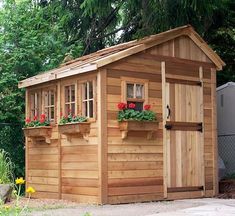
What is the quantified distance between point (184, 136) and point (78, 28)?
6108 millimetres

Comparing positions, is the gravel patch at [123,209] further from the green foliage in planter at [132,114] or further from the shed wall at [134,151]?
the green foliage in planter at [132,114]

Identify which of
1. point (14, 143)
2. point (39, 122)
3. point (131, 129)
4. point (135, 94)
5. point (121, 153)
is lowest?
point (121, 153)

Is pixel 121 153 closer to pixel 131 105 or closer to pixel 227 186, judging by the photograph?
pixel 131 105

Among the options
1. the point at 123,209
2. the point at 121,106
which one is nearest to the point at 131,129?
the point at 121,106

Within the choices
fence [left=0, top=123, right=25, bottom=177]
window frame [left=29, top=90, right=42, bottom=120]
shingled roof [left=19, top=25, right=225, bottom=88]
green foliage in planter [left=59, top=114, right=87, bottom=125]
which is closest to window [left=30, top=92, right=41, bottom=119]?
window frame [left=29, top=90, right=42, bottom=120]

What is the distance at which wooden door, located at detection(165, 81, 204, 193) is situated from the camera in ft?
31.8

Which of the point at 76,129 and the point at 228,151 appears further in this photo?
the point at 228,151

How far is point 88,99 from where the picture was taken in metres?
9.22

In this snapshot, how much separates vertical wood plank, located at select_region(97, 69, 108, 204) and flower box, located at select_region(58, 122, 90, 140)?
0.33 m

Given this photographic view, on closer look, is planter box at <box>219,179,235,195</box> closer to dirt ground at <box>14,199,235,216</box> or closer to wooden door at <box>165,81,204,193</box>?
wooden door at <box>165,81,204,193</box>

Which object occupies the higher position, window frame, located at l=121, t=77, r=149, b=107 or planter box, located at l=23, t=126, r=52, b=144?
window frame, located at l=121, t=77, r=149, b=107

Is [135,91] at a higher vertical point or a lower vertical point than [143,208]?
higher

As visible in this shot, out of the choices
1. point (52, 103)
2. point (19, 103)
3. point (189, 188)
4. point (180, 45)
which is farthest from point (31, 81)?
point (189, 188)

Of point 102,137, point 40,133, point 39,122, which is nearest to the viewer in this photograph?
point 102,137
